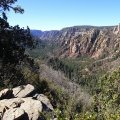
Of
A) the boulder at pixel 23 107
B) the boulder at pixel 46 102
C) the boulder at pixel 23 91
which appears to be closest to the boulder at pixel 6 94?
the boulder at pixel 23 91

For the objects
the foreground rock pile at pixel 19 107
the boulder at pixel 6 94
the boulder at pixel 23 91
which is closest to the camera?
the foreground rock pile at pixel 19 107

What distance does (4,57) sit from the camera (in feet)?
71.1

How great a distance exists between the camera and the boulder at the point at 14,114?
27.0 m

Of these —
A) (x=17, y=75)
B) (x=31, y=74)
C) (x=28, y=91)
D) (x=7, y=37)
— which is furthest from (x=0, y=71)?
(x=31, y=74)

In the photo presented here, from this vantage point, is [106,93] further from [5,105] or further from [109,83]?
[5,105]

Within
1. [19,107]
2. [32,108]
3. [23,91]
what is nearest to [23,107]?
[19,107]

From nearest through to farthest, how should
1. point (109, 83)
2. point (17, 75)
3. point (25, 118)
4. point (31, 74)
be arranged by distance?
point (17, 75) → point (109, 83) → point (25, 118) → point (31, 74)

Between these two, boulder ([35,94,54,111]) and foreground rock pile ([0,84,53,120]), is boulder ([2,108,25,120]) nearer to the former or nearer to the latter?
foreground rock pile ([0,84,53,120])

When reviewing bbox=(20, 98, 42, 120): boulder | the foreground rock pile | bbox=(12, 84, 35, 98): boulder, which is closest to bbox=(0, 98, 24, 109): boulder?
the foreground rock pile

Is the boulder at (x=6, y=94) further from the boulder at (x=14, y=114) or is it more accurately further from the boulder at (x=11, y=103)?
the boulder at (x=14, y=114)

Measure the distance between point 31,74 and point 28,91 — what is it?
2590 centimetres

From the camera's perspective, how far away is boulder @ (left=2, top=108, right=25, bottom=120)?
27.0 m

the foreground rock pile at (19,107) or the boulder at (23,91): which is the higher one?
the foreground rock pile at (19,107)

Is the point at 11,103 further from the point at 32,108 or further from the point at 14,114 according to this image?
the point at 14,114
